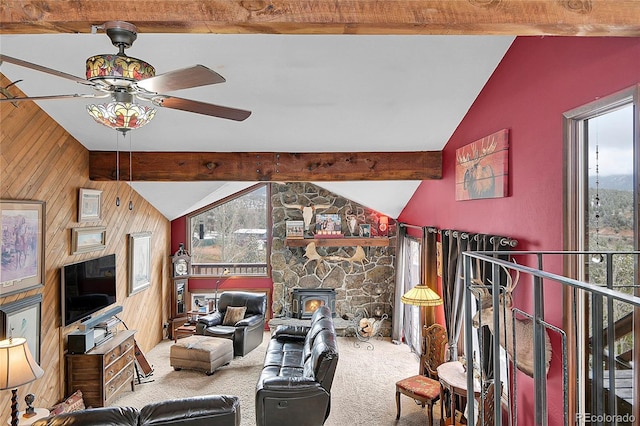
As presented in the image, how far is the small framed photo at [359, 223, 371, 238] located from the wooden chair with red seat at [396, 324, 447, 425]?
3.18 meters

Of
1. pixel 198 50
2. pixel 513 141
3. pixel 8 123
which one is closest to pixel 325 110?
pixel 198 50

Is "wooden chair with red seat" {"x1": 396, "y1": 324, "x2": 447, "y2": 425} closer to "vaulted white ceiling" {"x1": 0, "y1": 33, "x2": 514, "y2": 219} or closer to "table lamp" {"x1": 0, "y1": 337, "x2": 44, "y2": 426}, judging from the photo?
"vaulted white ceiling" {"x1": 0, "y1": 33, "x2": 514, "y2": 219}

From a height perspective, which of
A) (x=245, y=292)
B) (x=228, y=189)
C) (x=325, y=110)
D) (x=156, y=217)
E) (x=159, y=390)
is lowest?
(x=159, y=390)

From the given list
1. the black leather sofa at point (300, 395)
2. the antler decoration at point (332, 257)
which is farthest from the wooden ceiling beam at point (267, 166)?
the antler decoration at point (332, 257)

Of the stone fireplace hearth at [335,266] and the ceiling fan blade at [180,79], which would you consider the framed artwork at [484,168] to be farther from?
the stone fireplace hearth at [335,266]

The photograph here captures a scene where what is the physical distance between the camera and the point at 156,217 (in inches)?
283

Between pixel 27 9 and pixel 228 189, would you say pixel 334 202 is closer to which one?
pixel 228 189

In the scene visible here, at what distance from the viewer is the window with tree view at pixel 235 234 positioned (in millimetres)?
8047

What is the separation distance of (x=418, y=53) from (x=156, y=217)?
552 cm

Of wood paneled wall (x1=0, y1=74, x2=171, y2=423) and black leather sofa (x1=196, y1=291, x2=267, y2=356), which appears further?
black leather sofa (x1=196, y1=291, x2=267, y2=356)

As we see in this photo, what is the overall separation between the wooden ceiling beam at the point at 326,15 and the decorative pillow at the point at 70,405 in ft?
12.3

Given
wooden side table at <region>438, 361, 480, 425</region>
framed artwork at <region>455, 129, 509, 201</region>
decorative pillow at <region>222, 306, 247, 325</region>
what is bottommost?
decorative pillow at <region>222, 306, 247, 325</region>

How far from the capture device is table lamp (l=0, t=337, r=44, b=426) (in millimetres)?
3016

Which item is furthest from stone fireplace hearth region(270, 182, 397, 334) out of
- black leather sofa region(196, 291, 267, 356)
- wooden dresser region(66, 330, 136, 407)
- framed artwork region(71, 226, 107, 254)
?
wooden dresser region(66, 330, 136, 407)
